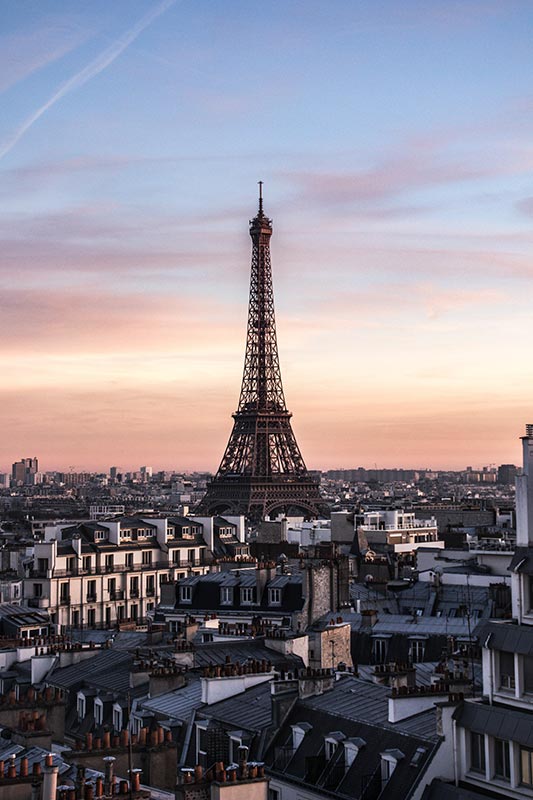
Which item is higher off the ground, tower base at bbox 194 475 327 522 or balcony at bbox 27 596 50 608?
tower base at bbox 194 475 327 522

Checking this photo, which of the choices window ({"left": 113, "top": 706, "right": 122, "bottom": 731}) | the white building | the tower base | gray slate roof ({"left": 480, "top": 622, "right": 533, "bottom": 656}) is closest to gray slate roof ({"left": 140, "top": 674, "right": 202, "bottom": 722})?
window ({"left": 113, "top": 706, "right": 122, "bottom": 731})

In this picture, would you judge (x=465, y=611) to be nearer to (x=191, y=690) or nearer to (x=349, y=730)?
(x=191, y=690)

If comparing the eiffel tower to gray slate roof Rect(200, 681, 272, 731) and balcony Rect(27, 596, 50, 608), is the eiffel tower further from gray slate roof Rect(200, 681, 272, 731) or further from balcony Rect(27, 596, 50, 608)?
gray slate roof Rect(200, 681, 272, 731)

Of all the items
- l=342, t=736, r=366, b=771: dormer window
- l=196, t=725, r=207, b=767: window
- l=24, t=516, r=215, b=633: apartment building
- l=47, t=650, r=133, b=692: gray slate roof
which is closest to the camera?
l=342, t=736, r=366, b=771: dormer window

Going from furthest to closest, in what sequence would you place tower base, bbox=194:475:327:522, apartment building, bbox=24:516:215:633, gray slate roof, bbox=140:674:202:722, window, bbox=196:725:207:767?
tower base, bbox=194:475:327:522 → apartment building, bbox=24:516:215:633 → gray slate roof, bbox=140:674:202:722 → window, bbox=196:725:207:767

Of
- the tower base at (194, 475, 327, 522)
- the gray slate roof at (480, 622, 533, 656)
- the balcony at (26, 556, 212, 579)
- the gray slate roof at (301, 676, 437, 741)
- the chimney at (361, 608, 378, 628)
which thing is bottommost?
the gray slate roof at (301, 676, 437, 741)

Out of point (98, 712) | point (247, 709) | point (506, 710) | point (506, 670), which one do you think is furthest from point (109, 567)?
point (506, 710)
